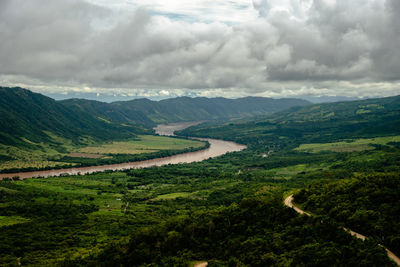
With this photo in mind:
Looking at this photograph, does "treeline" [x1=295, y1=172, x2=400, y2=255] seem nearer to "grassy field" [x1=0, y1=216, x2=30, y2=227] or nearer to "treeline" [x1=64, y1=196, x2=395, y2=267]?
"treeline" [x1=64, y1=196, x2=395, y2=267]

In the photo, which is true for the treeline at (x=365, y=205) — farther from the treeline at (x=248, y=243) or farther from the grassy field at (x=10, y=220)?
the grassy field at (x=10, y=220)

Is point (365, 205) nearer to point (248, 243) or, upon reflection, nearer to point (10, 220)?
point (248, 243)

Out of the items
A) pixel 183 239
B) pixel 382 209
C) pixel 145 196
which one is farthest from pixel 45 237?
pixel 382 209

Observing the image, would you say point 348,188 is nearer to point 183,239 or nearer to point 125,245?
point 183,239

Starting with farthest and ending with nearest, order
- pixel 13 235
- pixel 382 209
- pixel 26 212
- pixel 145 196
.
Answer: pixel 145 196 → pixel 26 212 → pixel 13 235 → pixel 382 209

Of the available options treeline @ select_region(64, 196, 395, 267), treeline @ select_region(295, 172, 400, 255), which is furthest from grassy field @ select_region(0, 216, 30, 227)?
treeline @ select_region(295, 172, 400, 255)

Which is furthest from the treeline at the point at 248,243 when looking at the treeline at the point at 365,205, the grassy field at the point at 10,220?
the grassy field at the point at 10,220

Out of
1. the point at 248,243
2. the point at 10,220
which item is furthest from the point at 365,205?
the point at 10,220
